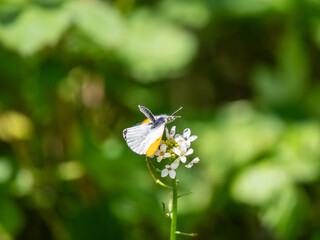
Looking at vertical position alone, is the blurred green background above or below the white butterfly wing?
above

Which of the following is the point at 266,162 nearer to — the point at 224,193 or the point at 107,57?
the point at 224,193

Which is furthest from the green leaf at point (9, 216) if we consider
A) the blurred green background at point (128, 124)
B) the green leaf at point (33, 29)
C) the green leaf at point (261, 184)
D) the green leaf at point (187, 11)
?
the green leaf at point (187, 11)

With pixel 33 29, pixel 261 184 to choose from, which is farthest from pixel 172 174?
pixel 261 184

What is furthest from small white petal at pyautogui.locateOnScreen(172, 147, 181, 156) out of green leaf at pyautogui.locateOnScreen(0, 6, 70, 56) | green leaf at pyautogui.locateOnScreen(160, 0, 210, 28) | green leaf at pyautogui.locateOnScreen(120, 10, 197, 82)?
green leaf at pyautogui.locateOnScreen(160, 0, 210, 28)

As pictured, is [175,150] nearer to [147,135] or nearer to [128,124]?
[147,135]

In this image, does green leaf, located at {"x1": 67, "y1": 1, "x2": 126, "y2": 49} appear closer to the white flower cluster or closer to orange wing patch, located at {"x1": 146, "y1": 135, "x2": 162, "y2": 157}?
the white flower cluster

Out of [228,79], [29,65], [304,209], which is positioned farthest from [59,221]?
[228,79]
